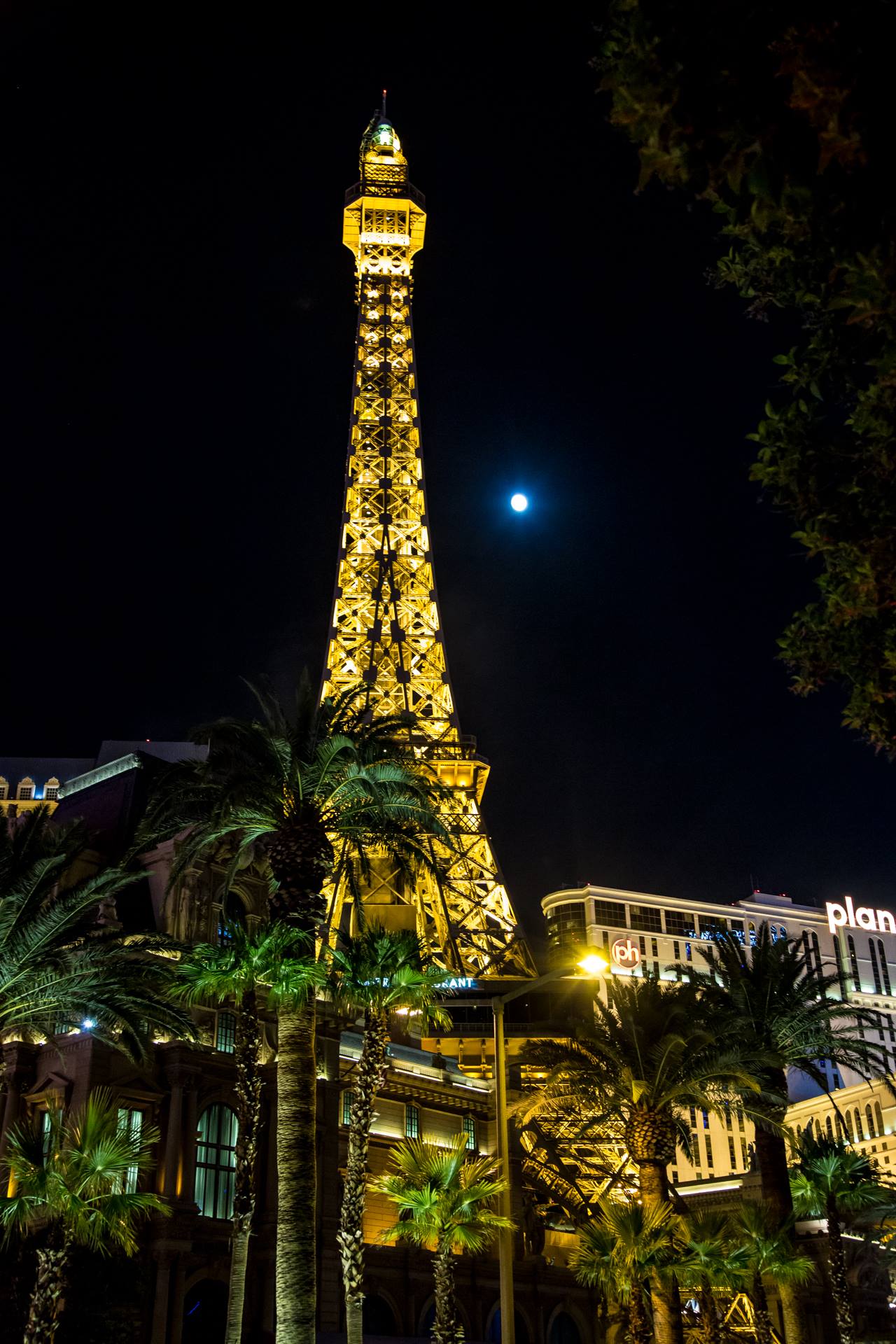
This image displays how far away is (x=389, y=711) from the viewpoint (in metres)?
91.1

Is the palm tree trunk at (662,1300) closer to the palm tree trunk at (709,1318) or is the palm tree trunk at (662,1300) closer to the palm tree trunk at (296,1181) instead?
the palm tree trunk at (709,1318)

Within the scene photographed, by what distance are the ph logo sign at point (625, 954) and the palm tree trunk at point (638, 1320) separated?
411 feet

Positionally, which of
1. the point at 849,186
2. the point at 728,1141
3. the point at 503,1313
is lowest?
the point at 503,1313

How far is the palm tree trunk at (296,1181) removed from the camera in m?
26.4

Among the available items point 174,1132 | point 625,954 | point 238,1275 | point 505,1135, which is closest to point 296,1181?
point 238,1275

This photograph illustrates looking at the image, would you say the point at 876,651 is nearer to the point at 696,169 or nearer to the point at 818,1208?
the point at 696,169

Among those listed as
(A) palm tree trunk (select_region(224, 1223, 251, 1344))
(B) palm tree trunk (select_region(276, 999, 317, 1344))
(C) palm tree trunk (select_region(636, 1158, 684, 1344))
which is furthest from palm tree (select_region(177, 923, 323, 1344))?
(C) palm tree trunk (select_region(636, 1158, 684, 1344))

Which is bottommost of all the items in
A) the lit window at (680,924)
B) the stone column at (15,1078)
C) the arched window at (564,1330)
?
the arched window at (564,1330)

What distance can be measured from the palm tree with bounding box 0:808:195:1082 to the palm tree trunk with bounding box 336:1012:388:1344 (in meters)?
4.95

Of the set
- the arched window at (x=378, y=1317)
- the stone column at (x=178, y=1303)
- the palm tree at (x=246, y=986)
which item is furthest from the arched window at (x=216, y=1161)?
the palm tree at (x=246, y=986)

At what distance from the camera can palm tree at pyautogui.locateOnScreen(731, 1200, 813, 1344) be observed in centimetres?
3778

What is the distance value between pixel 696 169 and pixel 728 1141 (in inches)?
6014

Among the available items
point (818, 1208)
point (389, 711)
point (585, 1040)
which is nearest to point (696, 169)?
point (585, 1040)

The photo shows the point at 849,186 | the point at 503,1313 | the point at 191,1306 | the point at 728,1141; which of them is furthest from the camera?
the point at 728,1141
